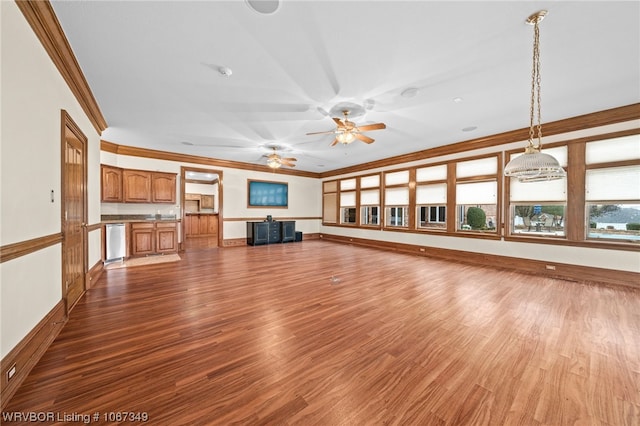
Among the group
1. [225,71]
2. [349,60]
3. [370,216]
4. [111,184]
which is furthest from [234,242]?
[349,60]

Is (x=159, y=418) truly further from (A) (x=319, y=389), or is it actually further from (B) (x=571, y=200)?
(B) (x=571, y=200)

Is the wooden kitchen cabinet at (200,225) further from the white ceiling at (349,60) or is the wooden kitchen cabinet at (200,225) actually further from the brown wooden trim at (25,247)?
the brown wooden trim at (25,247)

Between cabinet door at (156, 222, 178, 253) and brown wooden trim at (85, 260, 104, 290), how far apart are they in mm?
1801

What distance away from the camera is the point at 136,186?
627 cm

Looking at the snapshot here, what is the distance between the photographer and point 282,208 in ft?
31.1

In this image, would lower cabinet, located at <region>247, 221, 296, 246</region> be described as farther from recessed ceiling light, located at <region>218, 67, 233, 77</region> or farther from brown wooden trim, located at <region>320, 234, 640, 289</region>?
recessed ceiling light, located at <region>218, 67, 233, 77</region>

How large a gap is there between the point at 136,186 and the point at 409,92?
693 cm

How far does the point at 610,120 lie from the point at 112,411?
7371 millimetres

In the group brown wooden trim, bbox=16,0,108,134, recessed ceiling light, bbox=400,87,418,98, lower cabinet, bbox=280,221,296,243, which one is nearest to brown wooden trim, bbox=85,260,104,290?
brown wooden trim, bbox=16,0,108,134

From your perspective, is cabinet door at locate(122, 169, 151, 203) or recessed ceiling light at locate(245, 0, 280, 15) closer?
recessed ceiling light at locate(245, 0, 280, 15)

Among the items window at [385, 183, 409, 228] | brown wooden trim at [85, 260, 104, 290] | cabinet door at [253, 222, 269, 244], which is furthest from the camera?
cabinet door at [253, 222, 269, 244]

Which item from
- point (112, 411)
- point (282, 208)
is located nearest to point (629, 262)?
point (112, 411)

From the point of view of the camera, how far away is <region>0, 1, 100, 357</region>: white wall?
163 cm

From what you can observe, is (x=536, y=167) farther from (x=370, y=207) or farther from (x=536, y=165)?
(x=370, y=207)
